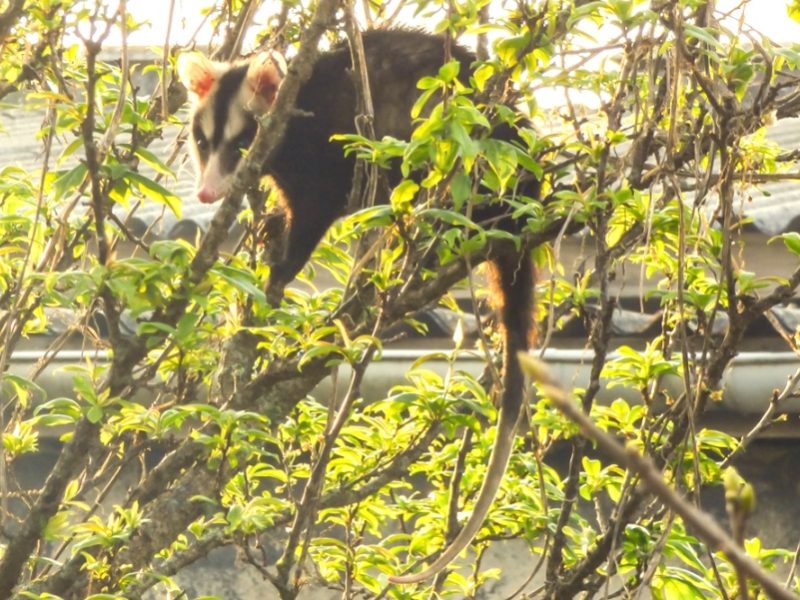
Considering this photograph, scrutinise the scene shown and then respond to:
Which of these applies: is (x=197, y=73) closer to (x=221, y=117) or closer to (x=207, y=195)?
(x=207, y=195)

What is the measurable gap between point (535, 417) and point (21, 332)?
1.24 m

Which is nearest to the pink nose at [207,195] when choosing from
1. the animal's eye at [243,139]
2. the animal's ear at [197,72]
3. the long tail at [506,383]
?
the animal's ear at [197,72]

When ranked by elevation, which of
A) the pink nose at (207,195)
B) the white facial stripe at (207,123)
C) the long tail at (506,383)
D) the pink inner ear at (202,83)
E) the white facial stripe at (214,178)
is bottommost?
the long tail at (506,383)

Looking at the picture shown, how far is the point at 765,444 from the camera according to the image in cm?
438

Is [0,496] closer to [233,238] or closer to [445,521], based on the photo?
[445,521]

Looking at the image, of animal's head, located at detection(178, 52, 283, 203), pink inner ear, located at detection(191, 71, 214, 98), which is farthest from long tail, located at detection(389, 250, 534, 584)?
pink inner ear, located at detection(191, 71, 214, 98)

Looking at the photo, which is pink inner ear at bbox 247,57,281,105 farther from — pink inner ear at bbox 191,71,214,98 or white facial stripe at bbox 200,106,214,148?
white facial stripe at bbox 200,106,214,148

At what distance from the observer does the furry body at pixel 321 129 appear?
3797mm

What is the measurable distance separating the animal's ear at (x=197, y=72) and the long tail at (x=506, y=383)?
1040 millimetres

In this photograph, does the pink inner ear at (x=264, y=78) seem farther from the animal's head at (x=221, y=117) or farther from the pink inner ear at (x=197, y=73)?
the pink inner ear at (x=197, y=73)

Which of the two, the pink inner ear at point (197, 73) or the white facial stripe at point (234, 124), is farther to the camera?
the white facial stripe at point (234, 124)

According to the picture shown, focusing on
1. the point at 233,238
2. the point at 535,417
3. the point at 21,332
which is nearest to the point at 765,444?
the point at 535,417

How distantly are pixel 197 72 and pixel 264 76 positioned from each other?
10.3 inches

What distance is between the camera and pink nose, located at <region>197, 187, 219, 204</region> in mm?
4438
